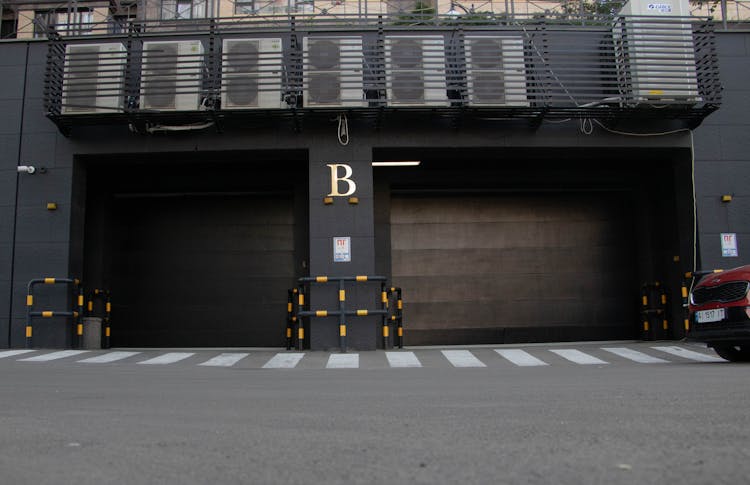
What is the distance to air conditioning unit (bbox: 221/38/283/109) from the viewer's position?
1420cm

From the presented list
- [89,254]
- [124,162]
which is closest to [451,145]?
[124,162]

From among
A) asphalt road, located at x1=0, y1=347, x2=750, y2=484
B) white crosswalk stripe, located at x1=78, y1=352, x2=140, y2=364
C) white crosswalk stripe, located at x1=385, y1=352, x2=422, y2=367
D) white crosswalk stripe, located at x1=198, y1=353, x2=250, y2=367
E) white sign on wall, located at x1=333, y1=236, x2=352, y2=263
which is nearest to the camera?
asphalt road, located at x1=0, y1=347, x2=750, y2=484

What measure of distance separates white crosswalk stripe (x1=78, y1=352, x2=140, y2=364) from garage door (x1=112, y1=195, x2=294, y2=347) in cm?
424

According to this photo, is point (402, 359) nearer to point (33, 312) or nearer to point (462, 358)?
point (462, 358)

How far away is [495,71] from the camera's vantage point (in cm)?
1432

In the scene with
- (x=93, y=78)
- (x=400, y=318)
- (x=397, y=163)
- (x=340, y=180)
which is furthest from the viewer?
(x=397, y=163)

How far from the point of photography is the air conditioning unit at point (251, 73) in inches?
559

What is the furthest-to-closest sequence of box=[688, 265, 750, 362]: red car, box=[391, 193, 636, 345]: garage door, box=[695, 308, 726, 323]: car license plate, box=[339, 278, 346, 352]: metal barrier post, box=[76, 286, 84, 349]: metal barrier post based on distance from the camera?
box=[391, 193, 636, 345]: garage door
box=[76, 286, 84, 349]: metal barrier post
box=[339, 278, 346, 352]: metal barrier post
box=[695, 308, 726, 323]: car license plate
box=[688, 265, 750, 362]: red car

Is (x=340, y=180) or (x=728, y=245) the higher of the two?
(x=340, y=180)

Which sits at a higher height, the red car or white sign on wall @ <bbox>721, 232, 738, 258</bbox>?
white sign on wall @ <bbox>721, 232, 738, 258</bbox>

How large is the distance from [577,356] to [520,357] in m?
1.01

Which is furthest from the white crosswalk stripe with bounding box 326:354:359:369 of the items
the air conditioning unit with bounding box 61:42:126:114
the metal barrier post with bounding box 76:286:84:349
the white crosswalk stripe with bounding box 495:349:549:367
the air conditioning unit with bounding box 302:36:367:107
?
the air conditioning unit with bounding box 61:42:126:114

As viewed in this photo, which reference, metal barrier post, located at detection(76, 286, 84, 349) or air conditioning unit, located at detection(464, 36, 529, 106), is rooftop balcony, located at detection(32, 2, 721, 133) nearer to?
air conditioning unit, located at detection(464, 36, 529, 106)

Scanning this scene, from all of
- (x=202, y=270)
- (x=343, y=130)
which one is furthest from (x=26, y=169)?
(x=343, y=130)
